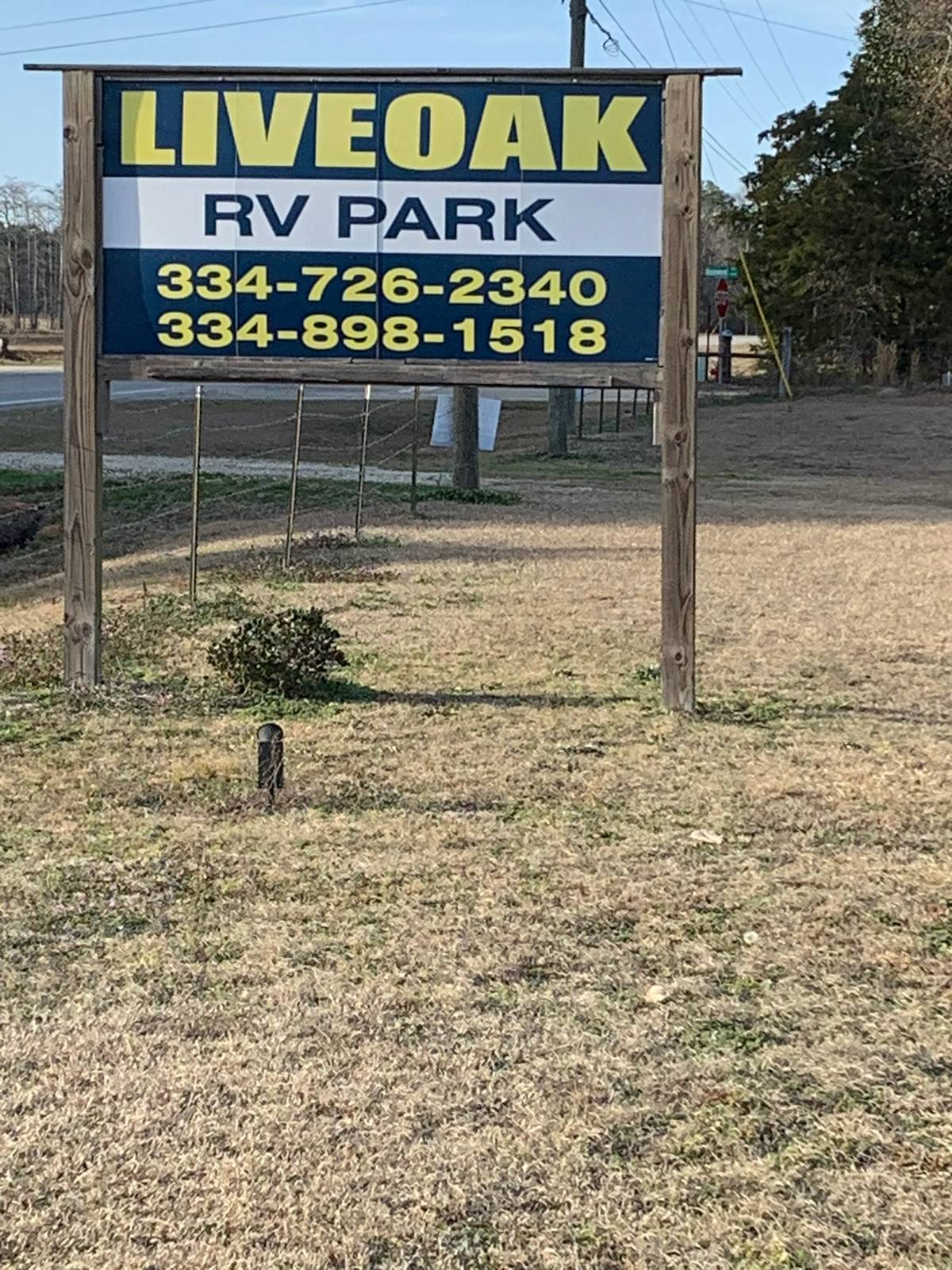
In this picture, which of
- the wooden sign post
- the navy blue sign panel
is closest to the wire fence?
the wooden sign post

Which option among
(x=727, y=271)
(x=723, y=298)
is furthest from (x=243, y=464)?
(x=723, y=298)

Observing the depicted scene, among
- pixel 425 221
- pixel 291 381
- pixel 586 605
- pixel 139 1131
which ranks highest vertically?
pixel 425 221

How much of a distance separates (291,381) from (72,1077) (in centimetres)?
407

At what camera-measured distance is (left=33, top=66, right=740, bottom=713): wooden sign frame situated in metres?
6.68

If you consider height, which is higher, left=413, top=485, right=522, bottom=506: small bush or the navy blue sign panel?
the navy blue sign panel

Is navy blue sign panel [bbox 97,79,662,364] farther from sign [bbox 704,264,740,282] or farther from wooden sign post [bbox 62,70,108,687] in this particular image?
sign [bbox 704,264,740,282]

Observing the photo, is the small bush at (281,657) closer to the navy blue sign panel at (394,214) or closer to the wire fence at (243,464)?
the navy blue sign panel at (394,214)

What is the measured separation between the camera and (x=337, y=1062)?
341cm

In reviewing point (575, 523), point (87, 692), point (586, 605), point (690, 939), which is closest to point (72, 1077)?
point (690, 939)

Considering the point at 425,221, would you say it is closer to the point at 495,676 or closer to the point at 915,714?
the point at 495,676

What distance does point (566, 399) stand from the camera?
26156 mm

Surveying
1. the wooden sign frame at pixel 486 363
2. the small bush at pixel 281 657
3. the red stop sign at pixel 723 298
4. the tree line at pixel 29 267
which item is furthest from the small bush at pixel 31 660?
the tree line at pixel 29 267

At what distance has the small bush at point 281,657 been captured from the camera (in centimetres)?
715

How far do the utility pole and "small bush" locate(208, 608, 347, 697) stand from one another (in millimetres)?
18048
